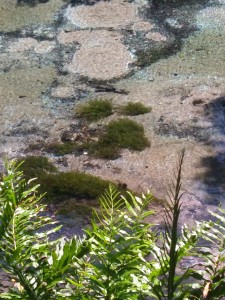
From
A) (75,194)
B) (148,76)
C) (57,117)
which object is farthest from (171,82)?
(75,194)

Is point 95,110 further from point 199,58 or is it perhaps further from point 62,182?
point 199,58

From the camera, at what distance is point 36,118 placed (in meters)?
4.46

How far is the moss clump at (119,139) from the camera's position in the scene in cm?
412

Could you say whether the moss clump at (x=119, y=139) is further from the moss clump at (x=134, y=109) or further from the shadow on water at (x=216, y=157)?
the shadow on water at (x=216, y=157)

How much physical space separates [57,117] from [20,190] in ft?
7.33

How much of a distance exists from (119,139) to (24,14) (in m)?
2.06

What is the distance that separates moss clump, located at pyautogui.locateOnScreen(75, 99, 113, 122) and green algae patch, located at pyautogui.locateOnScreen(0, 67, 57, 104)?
38 cm

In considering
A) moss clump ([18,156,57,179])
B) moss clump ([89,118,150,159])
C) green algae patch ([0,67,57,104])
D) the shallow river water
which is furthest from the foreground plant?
green algae patch ([0,67,57,104])

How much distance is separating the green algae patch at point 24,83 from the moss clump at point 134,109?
2.17 feet

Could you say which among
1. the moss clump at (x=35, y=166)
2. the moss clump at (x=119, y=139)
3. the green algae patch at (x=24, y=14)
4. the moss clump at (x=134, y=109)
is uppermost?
the green algae patch at (x=24, y=14)

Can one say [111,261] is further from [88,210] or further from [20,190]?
[88,210]

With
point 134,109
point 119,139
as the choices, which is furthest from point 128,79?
point 119,139

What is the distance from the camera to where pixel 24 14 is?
18.7 ft

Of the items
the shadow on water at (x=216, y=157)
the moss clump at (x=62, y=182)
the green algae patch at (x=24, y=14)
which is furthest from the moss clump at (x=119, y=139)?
the green algae patch at (x=24, y=14)
